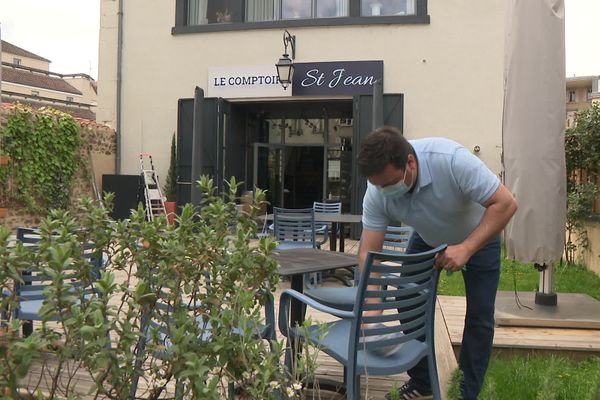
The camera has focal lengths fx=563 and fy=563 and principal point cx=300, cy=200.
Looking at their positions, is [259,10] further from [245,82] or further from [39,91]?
[39,91]

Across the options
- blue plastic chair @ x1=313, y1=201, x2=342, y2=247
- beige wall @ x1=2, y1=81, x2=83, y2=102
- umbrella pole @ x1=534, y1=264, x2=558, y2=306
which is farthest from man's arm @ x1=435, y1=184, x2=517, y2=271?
beige wall @ x1=2, y1=81, x2=83, y2=102

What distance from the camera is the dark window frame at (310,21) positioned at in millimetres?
10430

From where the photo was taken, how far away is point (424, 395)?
267 cm

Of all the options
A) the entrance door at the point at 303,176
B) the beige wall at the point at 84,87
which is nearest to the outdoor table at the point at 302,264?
the entrance door at the point at 303,176

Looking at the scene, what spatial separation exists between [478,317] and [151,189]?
373 inches

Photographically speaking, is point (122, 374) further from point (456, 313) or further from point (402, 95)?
point (402, 95)

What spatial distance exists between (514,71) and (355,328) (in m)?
2.42

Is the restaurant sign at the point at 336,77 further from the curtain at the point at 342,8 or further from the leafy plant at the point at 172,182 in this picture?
the leafy plant at the point at 172,182

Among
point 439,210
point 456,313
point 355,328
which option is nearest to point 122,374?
point 355,328

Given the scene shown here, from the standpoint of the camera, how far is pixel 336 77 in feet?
35.0

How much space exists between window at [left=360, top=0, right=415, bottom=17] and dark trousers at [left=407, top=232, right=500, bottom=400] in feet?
29.2

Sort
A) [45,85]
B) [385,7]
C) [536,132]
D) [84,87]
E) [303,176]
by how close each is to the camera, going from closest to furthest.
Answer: [536,132], [385,7], [303,176], [45,85], [84,87]

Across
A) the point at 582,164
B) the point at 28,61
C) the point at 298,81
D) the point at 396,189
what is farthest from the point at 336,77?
the point at 28,61

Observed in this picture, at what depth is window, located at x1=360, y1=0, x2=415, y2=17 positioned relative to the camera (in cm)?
1065
